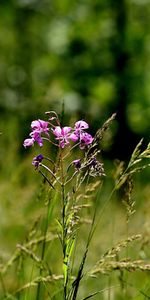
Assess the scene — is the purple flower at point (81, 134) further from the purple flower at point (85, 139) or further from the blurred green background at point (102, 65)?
the blurred green background at point (102, 65)

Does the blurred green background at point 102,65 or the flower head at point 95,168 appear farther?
the blurred green background at point 102,65

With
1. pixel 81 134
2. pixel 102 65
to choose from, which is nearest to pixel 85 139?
pixel 81 134

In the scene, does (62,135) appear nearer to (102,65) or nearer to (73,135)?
(73,135)

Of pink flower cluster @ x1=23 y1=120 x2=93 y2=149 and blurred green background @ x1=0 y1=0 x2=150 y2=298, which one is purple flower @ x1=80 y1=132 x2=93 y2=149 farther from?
blurred green background @ x1=0 y1=0 x2=150 y2=298

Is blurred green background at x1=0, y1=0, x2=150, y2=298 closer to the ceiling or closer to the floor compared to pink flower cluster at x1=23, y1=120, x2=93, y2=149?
closer to the ceiling

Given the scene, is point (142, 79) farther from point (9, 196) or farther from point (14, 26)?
point (9, 196)

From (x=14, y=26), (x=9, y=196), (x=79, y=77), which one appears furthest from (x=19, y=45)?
(x=9, y=196)

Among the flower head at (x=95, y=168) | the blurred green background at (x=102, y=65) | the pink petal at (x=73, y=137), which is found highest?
the blurred green background at (x=102, y=65)

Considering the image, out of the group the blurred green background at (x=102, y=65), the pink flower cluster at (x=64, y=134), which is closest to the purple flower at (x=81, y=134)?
the pink flower cluster at (x=64, y=134)

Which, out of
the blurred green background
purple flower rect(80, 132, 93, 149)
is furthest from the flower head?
the blurred green background

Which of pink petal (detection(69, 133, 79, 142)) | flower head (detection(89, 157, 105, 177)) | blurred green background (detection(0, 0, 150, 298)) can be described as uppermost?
blurred green background (detection(0, 0, 150, 298))

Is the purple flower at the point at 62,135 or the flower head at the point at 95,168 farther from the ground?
the purple flower at the point at 62,135
